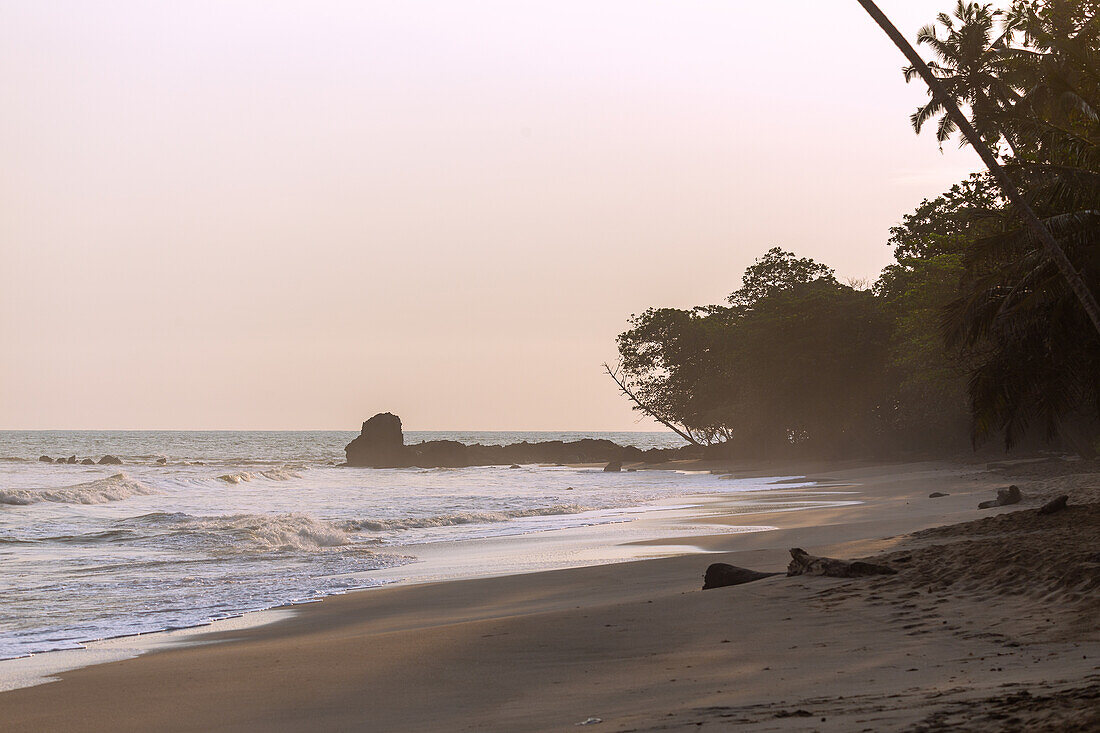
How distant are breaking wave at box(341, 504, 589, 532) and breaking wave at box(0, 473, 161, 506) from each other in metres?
14.3

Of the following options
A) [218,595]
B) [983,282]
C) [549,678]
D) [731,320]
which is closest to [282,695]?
[549,678]

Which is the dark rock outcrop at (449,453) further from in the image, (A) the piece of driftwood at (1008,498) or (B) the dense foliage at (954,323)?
(A) the piece of driftwood at (1008,498)

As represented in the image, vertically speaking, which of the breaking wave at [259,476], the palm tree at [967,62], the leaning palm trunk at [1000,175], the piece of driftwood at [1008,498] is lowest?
the breaking wave at [259,476]

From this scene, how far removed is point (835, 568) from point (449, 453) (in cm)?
7510

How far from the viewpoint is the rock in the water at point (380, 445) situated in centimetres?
8194

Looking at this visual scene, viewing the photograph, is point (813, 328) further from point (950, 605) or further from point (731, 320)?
point (950, 605)

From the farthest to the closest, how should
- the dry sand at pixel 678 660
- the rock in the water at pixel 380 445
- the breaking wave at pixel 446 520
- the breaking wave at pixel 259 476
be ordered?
the rock in the water at pixel 380 445
the breaking wave at pixel 259 476
the breaking wave at pixel 446 520
the dry sand at pixel 678 660

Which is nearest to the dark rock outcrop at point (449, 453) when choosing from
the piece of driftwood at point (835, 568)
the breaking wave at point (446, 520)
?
the breaking wave at point (446, 520)

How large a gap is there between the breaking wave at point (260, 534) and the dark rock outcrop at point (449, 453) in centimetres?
5643

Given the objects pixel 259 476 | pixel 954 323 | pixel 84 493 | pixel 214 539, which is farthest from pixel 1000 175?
pixel 259 476

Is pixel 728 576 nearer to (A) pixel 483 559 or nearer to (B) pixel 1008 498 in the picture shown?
(A) pixel 483 559

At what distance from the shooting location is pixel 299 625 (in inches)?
410

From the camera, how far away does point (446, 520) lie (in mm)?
24375

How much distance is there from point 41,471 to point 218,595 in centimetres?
5445
